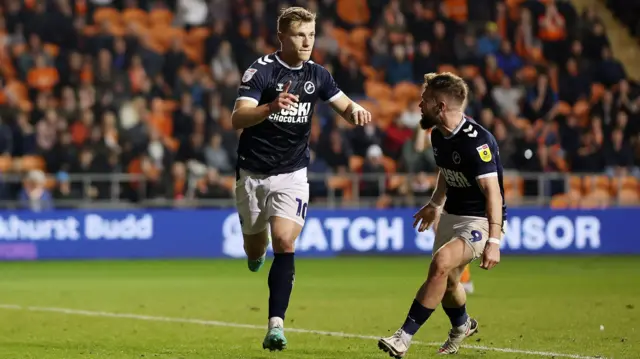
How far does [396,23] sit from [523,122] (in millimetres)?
3795

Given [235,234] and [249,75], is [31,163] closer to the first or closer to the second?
[235,234]

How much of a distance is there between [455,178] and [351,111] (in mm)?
1163

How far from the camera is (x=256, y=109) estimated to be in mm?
8727

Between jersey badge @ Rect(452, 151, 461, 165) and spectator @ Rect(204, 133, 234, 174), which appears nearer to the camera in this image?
jersey badge @ Rect(452, 151, 461, 165)

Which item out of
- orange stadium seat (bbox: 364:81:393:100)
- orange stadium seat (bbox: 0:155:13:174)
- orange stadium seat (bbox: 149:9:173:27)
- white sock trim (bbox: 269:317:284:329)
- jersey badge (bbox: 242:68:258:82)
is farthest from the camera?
orange stadium seat (bbox: 149:9:173:27)

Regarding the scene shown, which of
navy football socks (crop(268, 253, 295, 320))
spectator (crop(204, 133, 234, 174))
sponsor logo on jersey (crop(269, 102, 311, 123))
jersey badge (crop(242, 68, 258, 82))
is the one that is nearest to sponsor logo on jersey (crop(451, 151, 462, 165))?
sponsor logo on jersey (crop(269, 102, 311, 123))

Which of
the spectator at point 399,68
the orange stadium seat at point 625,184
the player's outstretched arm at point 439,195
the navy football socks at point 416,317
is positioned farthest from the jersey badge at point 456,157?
the spectator at point 399,68

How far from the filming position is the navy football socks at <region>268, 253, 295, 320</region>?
9.00 metres

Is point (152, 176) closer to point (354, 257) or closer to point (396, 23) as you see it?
point (354, 257)

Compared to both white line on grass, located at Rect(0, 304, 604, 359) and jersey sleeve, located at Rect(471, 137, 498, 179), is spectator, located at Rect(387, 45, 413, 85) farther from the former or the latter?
jersey sleeve, located at Rect(471, 137, 498, 179)

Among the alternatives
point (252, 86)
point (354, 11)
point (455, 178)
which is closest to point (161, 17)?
point (354, 11)

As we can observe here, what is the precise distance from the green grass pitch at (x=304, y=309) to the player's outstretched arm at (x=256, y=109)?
5.63 feet

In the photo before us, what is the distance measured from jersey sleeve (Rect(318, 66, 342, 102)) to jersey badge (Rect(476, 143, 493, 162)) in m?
1.64

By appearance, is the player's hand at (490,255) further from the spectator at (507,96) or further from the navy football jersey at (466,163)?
the spectator at (507,96)
